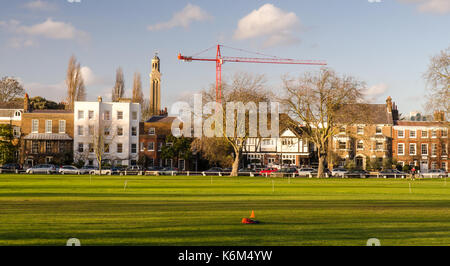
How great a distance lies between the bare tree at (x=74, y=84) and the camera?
94.1 m

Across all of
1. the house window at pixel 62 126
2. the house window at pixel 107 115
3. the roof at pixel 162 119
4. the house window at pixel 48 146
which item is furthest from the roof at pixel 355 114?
the house window at pixel 48 146

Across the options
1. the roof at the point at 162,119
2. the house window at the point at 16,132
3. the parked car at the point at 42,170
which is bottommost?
the parked car at the point at 42,170

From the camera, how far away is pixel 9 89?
106750 millimetres

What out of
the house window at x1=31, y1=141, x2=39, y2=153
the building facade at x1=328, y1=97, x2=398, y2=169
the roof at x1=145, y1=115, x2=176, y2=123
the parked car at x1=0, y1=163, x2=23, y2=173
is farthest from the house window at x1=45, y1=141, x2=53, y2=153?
the building facade at x1=328, y1=97, x2=398, y2=169

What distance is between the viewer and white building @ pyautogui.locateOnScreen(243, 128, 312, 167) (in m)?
92.7

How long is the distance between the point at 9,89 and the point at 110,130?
3226 cm

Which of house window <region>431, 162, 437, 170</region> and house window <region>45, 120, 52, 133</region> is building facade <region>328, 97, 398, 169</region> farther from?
house window <region>45, 120, 52, 133</region>

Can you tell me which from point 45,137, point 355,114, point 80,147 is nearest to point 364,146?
point 355,114

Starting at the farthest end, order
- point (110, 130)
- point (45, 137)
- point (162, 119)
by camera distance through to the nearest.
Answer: point (162, 119) < point (110, 130) < point (45, 137)

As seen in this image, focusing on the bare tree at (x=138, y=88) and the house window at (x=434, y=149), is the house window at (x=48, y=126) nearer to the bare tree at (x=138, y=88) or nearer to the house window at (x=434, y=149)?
the bare tree at (x=138, y=88)

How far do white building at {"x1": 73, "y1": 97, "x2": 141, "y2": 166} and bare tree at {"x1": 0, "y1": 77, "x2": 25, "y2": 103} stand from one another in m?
26.9

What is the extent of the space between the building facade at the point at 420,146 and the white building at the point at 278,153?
15.2 metres

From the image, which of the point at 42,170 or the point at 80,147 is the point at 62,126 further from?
the point at 42,170

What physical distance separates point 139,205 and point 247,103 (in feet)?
153
